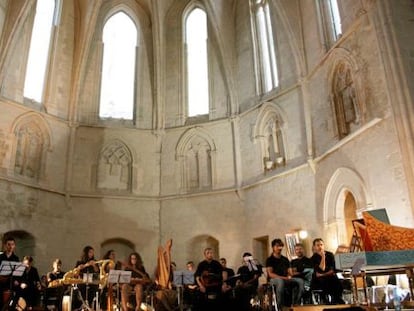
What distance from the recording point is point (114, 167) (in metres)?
15.2

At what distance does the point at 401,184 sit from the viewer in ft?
28.7

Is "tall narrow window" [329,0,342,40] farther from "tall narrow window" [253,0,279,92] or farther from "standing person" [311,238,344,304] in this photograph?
"standing person" [311,238,344,304]

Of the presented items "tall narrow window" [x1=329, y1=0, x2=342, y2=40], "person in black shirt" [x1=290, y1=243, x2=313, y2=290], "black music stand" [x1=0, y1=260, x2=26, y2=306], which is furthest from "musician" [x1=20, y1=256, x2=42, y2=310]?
"tall narrow window" [x1=329, y1=0, x2=342, y2=40]

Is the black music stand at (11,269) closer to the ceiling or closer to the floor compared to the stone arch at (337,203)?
closer to the floor

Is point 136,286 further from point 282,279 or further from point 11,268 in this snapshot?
point 282,279

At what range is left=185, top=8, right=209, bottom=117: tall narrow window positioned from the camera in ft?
52.9

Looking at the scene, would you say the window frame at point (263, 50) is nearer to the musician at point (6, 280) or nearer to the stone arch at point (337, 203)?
the stone arch at point (337, 203)

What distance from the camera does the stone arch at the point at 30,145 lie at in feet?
44.1

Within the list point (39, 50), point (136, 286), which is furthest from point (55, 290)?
point (39, 50)

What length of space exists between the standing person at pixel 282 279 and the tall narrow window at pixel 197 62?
869 centimetres

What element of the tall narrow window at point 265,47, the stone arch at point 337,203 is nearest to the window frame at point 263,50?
the tall narrow window at point 265,47

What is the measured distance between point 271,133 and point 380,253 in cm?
834

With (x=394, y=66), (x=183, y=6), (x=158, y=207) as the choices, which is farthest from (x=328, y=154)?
(x=183, y=6)

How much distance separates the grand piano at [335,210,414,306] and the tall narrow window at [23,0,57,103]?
38.0 ft
